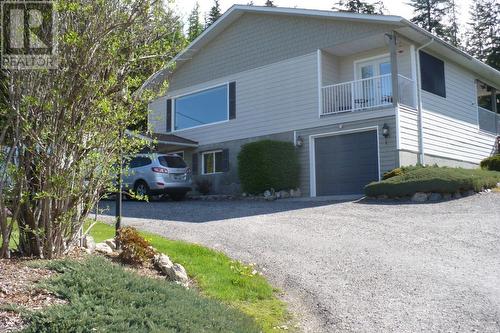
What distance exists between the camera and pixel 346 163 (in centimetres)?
1717

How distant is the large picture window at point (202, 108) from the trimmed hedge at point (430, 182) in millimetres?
9035

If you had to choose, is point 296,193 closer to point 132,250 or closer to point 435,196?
point 435,196

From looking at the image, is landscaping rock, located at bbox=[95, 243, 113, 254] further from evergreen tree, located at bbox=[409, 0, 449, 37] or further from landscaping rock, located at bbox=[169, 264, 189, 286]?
evergreen tree, located at bbox=[409, 0, 449, 37]

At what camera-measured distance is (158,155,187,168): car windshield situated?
18.1 metres

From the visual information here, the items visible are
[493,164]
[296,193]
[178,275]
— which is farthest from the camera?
[493,164]

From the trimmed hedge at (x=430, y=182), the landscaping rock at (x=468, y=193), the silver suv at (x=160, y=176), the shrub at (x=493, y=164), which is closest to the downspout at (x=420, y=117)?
the trimmed hedge at (x=430, y=182)

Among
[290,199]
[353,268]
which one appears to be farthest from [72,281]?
[290,199]

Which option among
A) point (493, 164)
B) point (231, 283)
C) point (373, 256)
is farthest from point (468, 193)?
point (231, 283)

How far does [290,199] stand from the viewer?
17.0 metres

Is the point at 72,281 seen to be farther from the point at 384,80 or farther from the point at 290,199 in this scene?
the point at 384,80

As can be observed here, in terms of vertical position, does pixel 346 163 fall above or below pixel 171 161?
below

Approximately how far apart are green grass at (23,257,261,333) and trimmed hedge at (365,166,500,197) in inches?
382

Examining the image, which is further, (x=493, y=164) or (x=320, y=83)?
(x=493, y=164)

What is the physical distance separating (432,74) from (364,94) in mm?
2984
